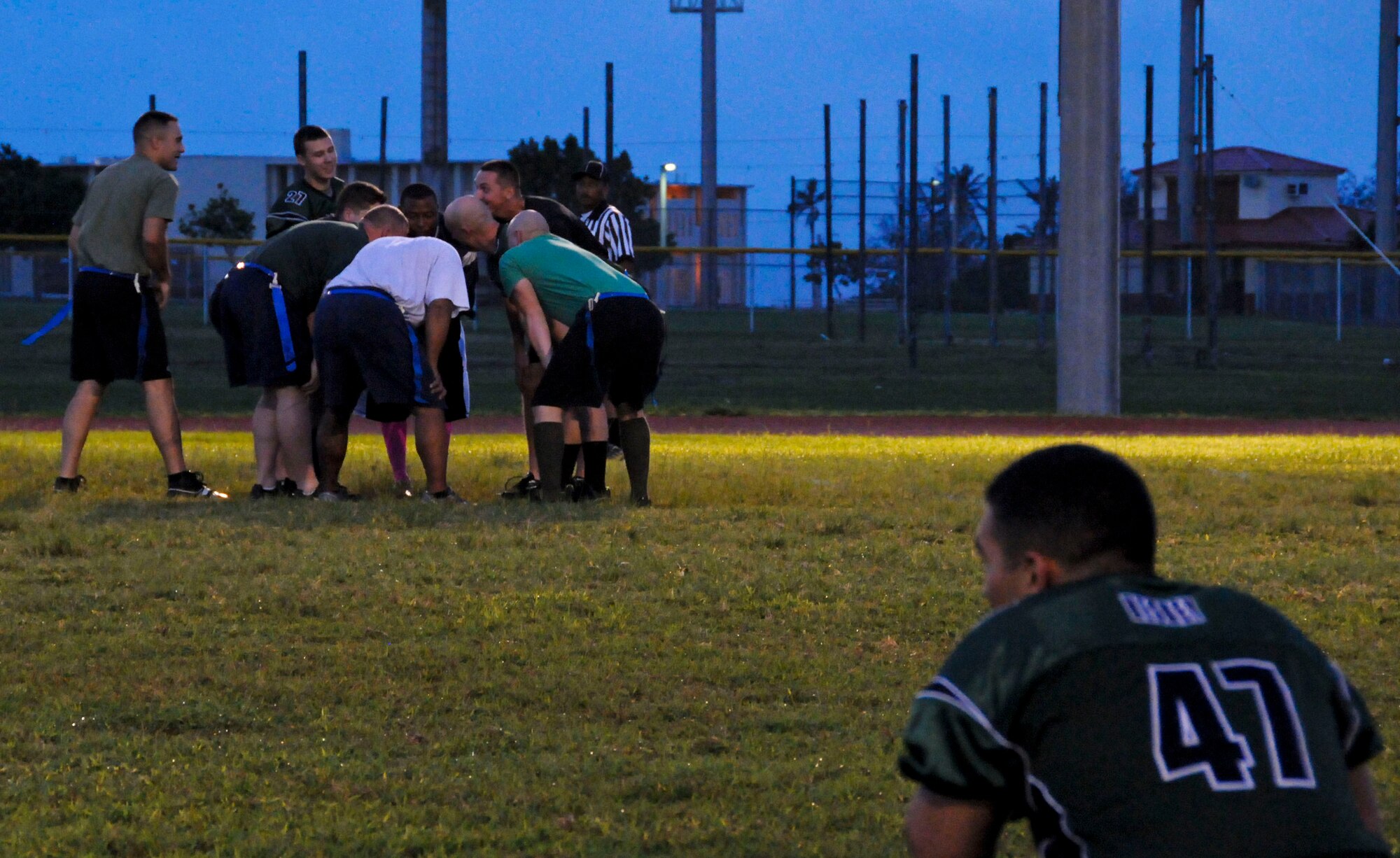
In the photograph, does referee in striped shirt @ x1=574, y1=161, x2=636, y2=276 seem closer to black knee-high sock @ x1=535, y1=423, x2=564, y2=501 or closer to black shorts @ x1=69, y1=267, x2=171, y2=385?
black knee-high sock @ x1=535, y1=423, x2=564, y2=501

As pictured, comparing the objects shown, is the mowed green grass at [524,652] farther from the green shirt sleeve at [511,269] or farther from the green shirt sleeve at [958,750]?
the green shirt sleeve at [958,750]

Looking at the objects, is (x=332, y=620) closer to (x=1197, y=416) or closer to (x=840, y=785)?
(x=840, y=785)

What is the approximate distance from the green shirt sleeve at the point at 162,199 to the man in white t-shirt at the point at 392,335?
104 centimetres

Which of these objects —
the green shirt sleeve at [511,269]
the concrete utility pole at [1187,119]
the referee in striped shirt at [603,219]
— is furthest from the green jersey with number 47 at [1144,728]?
the concrete utility pole at [1187,119]

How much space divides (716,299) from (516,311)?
32.8 m

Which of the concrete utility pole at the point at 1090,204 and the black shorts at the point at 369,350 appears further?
the concrete utility pole at the point at 1090,204

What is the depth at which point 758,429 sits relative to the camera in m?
14.4

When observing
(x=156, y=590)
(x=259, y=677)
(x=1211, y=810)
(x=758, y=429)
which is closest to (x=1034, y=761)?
(x=1211, y=810)

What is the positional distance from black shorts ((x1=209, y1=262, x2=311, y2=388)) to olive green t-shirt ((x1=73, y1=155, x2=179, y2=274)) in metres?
0.51

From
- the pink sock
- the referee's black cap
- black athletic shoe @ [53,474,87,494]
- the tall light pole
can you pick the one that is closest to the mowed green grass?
black athletic shoe @ [53,474,87,494]

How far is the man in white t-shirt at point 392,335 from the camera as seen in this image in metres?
8.12

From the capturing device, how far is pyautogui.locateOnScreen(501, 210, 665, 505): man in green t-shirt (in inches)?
326

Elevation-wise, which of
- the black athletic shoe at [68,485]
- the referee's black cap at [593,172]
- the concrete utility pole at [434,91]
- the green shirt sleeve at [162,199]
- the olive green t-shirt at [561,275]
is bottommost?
the black athletic shoe at [68,485]

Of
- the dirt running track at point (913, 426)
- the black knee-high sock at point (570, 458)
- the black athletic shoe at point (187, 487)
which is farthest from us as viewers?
the dirt running track at point (913, 426)
